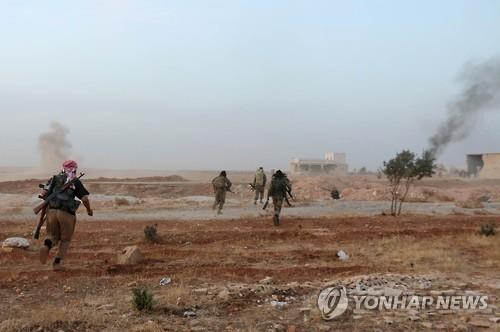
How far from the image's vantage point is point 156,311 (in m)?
6.01

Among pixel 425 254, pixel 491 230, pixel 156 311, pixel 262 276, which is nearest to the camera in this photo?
pixel 156 311

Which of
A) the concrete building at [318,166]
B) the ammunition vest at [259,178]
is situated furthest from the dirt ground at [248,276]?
the concrete building at [318,166]

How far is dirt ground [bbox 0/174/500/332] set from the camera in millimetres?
5688

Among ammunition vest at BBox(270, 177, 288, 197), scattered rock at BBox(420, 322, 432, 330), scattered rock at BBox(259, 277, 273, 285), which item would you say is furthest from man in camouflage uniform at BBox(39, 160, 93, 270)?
ammunition vest at BBox(270, 177, 288, 197)

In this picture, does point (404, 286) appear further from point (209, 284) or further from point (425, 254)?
point (425, 254)

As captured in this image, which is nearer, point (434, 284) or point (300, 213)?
point (434, 284)

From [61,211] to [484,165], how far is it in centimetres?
5270

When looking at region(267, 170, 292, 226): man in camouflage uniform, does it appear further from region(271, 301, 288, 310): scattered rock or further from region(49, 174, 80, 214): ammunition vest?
region(271, 301, 288, 310): scattered rock

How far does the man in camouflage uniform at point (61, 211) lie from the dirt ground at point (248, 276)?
38cm

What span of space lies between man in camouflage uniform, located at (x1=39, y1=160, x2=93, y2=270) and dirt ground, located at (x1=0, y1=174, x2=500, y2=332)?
1.25 feet

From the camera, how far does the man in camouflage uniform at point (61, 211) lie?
336 inches

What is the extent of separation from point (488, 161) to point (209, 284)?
51.8 metres

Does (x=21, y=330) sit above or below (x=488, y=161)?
below

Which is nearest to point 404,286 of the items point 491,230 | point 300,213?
point 491,230
